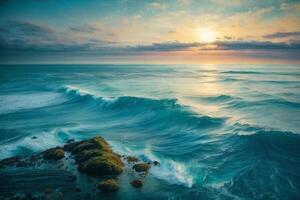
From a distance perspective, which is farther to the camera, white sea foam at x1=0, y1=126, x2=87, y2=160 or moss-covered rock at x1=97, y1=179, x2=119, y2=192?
white sea foam at x1=0, y1=126, x2=87, y2=160

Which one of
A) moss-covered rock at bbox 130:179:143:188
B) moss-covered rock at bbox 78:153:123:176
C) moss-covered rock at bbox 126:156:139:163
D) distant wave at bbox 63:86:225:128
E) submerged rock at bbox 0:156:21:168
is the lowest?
distant wave at bbox 63:86:225:128

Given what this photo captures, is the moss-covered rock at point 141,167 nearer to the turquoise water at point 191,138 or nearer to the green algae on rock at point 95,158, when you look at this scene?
the turquoise water at point 191,138

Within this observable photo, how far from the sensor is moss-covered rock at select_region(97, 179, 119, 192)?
1906cm

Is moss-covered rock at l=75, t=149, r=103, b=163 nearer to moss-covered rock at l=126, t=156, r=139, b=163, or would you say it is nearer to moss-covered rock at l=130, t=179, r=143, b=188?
moss-covered rock at l=126, t=156, r=139, b=163

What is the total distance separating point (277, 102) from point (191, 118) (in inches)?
811

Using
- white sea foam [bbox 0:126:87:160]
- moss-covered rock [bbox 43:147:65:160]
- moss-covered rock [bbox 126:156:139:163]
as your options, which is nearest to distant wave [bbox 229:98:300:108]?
moss-covered rock [bbox 126:156:139:163]

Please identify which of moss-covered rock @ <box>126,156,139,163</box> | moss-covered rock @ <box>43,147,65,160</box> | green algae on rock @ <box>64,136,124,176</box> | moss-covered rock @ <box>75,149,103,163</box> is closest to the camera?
green algae on rock @ <box>64,136,124,176</box>

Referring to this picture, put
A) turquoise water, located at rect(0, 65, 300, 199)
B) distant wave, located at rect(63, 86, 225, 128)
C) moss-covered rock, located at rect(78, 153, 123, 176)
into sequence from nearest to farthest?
turquoise water, located at rect(0, 65, 300, 199), moss-covered rock, located at rect(78, 153, 123, 176), distant wave, located at rect(63, 86, 225, 128)

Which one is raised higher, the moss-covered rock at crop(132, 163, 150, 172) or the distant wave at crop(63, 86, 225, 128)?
the moss-covered rock at crop(132, 163, 150, 172)

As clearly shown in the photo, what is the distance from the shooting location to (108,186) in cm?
1927

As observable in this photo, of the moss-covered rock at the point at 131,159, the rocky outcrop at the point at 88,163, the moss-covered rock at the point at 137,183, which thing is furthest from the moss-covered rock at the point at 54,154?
the moss-covered rock at the point at 137,183

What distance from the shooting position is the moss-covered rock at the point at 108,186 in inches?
750

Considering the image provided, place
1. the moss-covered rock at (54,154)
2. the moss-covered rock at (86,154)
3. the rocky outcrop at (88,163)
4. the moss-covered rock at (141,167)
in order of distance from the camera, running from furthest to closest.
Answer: the moss-covered rock at (54,154) → the moss-covered rock at (86,154) → the moss-covered rock at (141,167) → the rocky outcrop at (88,163)

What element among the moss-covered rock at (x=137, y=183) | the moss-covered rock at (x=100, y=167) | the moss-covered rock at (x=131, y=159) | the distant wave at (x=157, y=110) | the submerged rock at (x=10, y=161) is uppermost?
the moss-covered rock at (x=100, y=167)
